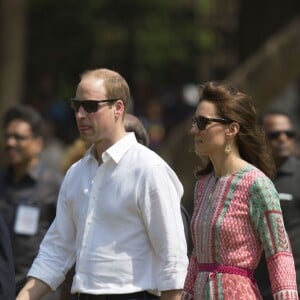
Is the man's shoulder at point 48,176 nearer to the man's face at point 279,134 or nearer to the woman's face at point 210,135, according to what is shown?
the man's face at point 279,134

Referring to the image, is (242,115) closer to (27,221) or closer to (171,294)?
(171,294)

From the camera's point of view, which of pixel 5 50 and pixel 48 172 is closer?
pixel 48 172

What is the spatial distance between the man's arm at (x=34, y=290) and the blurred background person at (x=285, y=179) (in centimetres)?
183

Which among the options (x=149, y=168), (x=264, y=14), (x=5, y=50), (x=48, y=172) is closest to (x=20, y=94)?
A: (x=5, y=50)

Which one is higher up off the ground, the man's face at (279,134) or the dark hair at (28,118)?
the dark hair at (28,118)

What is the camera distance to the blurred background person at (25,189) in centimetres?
909

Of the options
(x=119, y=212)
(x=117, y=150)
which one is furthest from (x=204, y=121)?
(x=119, y=212)

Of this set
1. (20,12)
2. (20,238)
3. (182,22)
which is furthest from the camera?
(182,22)

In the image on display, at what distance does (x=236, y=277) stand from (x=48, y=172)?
12.1ft

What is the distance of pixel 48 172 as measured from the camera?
969 cm

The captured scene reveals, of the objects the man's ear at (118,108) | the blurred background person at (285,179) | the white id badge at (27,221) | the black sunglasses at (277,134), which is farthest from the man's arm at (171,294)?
the black sunglasses at (277,134)

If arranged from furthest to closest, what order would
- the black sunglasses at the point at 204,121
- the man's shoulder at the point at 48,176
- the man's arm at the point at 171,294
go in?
the man's shoulder at the point at 48,176 < the black sunglasses at the point at 204,121 < the man's arm at the point at 171,294

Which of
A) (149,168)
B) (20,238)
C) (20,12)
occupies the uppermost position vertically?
(20,12)

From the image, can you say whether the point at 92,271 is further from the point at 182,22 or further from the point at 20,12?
the point at 182,22
